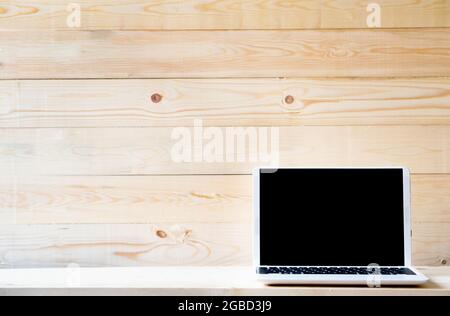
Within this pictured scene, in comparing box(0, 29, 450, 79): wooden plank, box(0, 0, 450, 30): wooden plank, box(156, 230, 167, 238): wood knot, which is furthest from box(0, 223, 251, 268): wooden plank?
box(0, 0, 450, 30): wooden plank

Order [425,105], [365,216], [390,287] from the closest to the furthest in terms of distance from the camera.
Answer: [390,287]
[365,216]
[425,105]

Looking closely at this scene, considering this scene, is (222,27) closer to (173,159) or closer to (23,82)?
(173,159)

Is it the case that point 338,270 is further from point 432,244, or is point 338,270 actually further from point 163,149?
point 163,149

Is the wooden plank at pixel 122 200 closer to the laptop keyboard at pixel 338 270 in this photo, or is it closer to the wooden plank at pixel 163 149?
the wooden plank at pixel 163 149

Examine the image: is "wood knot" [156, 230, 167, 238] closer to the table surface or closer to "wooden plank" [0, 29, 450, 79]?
the table surface

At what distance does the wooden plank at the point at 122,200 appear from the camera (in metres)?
1.25

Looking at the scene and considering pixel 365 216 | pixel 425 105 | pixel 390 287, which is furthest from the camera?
pixel 425 105

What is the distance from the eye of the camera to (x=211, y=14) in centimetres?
126

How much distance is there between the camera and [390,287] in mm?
995

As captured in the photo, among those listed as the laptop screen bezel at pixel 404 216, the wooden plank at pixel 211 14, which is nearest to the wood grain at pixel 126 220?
the laptop screen bezel at pixel 404 216

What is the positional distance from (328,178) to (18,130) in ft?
2.37

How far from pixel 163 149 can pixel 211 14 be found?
1.11 ft

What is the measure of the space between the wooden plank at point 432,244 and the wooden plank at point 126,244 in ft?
1.28
